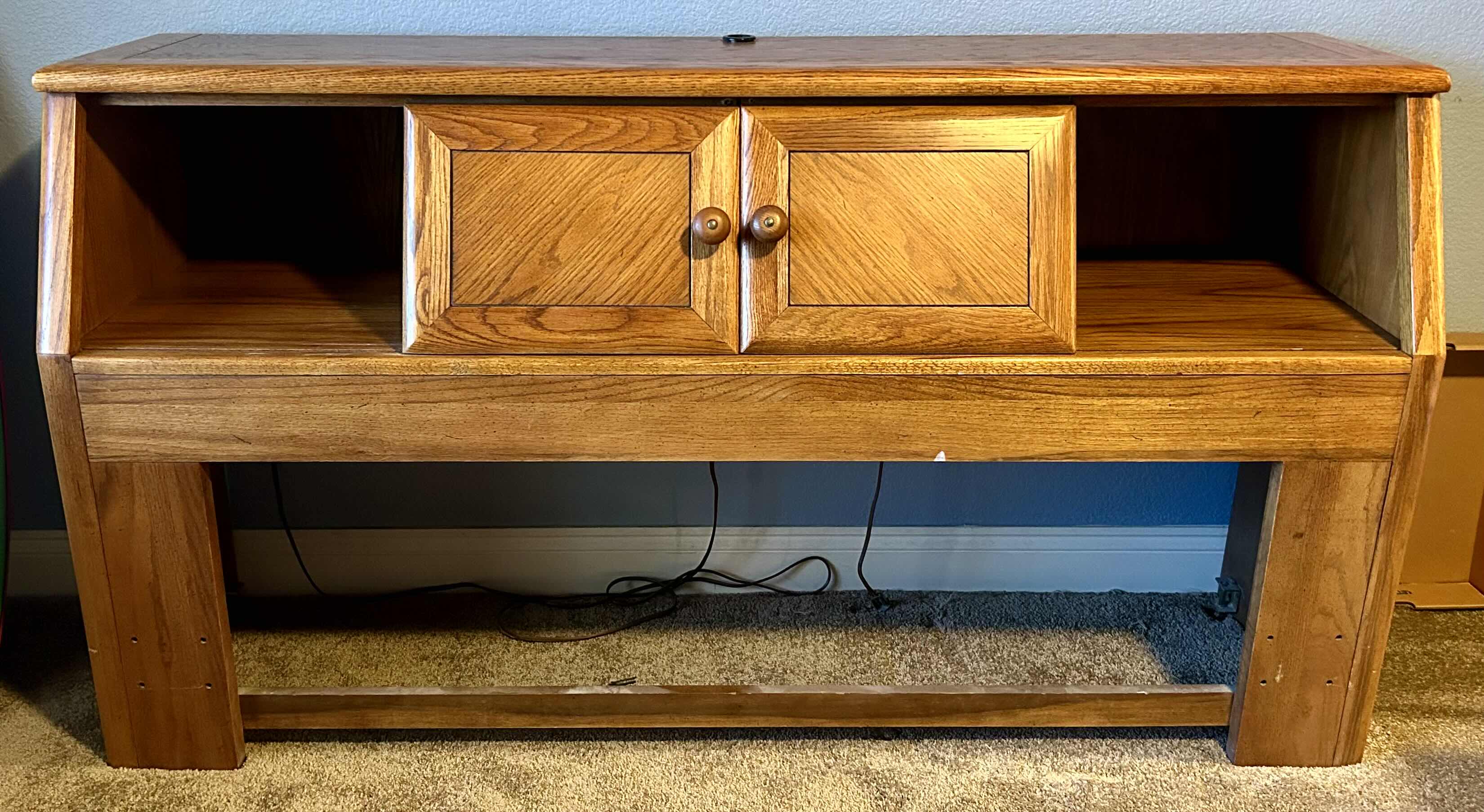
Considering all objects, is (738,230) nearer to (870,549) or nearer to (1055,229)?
(1055,229)

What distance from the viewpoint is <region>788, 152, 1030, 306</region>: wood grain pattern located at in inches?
48.2

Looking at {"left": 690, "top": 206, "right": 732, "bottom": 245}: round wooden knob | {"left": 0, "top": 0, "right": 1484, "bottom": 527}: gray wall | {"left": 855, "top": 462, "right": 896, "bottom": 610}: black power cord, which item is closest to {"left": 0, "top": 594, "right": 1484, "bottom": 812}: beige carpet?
{"left": 855, "top": 462, "right": 896, "bottom": 610}: black power cord

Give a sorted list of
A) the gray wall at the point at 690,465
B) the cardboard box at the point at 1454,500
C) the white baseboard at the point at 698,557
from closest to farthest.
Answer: the gray wall at the point at 690,465 < the cardboard box at the point at 1454,500 < the white baseboard at the point at 698,557

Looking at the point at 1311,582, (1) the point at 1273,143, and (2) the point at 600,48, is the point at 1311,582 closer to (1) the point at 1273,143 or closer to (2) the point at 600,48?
(1) the point at 1273,143

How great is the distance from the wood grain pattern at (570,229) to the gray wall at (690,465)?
461 millimetres

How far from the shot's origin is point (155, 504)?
1305 millimetres

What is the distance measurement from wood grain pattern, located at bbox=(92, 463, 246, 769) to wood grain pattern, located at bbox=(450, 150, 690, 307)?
0.38 m

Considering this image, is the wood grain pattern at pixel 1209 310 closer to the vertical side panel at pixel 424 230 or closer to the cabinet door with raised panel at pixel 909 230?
the cabinet door with raised panel at pixel 909 230

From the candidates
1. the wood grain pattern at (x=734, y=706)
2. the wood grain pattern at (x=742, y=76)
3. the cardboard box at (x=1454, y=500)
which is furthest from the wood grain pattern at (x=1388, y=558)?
the cardboard box at (x=1454, y=500)

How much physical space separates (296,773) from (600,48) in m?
0.91

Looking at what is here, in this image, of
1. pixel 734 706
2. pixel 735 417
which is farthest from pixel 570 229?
pixel 734 706

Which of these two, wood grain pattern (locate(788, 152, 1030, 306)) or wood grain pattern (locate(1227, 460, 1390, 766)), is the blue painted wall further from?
wood grain pattern (locate(788, 152, 1030, 306))

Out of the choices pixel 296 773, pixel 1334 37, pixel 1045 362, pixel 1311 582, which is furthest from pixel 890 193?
pixel 296 773

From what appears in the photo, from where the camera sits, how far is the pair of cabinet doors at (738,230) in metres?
1.21
